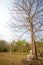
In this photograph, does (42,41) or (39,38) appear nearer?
(39,38)

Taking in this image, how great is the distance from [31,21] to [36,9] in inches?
54.6

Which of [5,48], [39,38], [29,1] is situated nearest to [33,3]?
[29,1]

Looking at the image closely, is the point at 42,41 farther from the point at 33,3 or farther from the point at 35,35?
the point at 33,3

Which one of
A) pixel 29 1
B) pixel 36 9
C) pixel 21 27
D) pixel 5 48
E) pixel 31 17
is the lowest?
pixel 5 48

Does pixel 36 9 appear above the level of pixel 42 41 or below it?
above

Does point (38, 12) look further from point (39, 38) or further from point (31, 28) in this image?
point (39, 38)

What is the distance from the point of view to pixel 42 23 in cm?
A: 1330

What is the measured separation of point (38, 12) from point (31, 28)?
180 cm

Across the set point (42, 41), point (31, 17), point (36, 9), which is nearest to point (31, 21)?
point (31, 17)

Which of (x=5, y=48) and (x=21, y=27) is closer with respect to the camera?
(x=21, y=27)

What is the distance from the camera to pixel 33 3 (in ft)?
46.3

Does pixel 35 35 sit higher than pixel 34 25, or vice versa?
pixel 34 25

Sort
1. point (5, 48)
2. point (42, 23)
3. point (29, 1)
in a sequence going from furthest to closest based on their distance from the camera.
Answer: point (5, 48) → point (29, 1) → point (42, 23)

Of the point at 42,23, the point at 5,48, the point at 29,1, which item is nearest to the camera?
the point at 42,23
